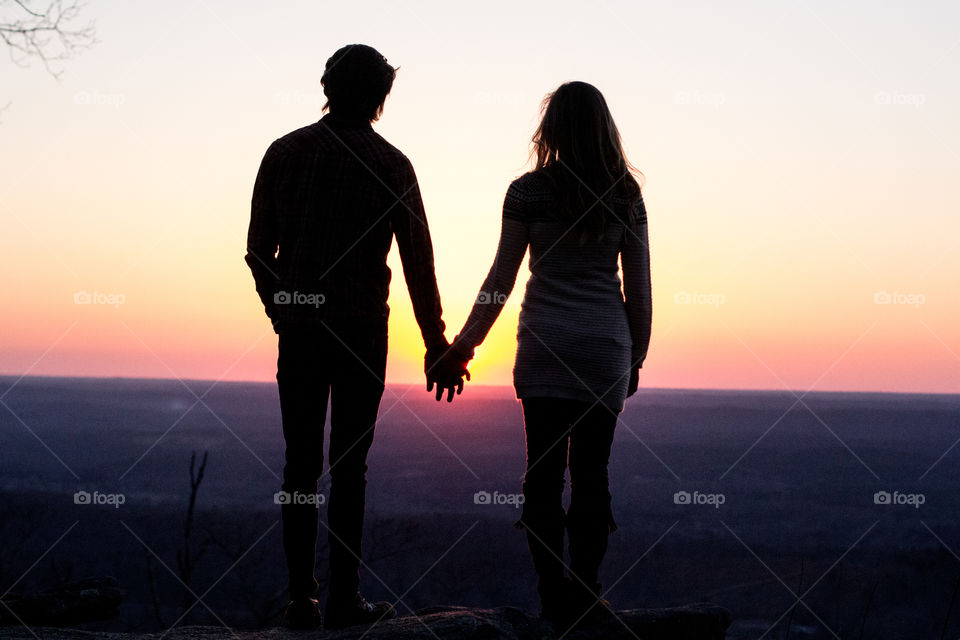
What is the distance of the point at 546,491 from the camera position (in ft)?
10.2

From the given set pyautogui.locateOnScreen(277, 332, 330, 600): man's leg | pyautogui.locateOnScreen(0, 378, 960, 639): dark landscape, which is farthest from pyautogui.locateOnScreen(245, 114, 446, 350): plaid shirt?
pyautogui.locateOnScreen(0, 378, 960, 639): dark landscape

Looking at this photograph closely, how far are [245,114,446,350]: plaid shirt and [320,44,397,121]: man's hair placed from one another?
2.2 inches

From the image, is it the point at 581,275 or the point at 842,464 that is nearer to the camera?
the point at 581,275

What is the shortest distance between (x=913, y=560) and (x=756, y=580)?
13.3 metres

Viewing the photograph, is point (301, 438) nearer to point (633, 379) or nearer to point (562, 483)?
point (562, 483)

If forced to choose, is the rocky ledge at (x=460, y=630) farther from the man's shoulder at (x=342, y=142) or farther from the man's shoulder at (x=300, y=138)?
the man's shoulder at (x=300, y=138)

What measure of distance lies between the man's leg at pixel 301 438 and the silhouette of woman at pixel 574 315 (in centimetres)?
71

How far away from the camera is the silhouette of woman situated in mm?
3061

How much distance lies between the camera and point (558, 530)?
10.3 ft

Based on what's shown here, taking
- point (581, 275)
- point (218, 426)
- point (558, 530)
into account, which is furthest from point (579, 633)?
point (218, 426)

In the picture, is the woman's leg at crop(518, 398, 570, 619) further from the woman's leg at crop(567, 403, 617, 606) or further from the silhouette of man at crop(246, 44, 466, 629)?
the silhouette of man at crop(246, 44, 466, 629)

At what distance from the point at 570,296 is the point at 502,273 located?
25cm

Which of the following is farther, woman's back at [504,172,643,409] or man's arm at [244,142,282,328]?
man's arm at [244,142,282,328]

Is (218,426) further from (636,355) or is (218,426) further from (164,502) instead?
(636,355)
